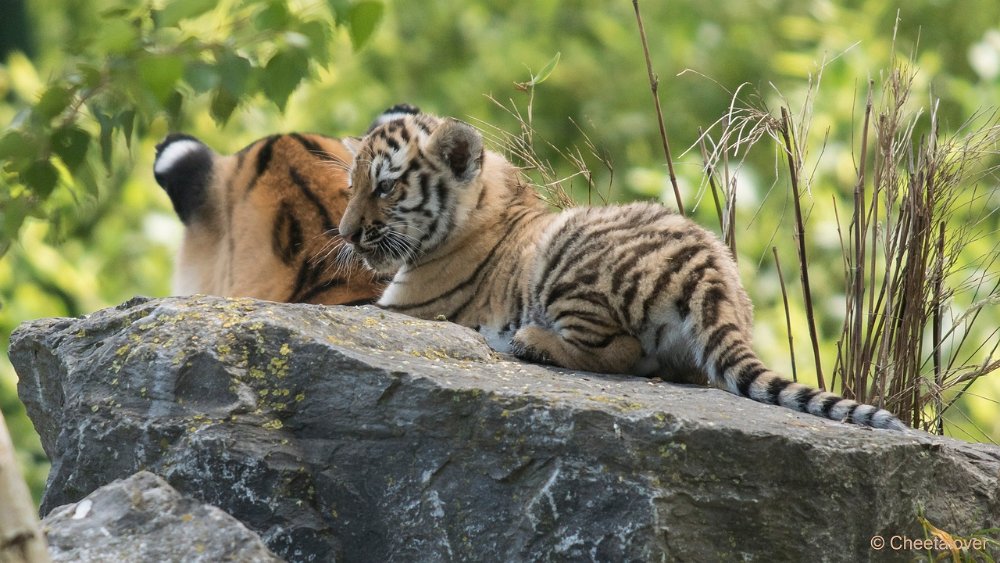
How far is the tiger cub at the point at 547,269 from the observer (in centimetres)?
434

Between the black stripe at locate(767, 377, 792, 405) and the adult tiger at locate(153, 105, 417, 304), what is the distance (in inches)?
89.9

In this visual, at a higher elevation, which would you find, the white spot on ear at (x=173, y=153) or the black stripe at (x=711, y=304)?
the white spot on ear at (x=173, y=153)

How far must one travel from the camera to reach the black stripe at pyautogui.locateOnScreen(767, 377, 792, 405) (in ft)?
13.1

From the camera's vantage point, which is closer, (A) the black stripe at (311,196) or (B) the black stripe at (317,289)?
(B) the black stripe at (317,289)


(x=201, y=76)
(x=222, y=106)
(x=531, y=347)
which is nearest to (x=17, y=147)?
(x=201, y=76)

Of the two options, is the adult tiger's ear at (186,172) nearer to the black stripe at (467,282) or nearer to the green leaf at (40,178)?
the black stripe at (467,282)

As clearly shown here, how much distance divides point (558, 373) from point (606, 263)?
597 millimetres

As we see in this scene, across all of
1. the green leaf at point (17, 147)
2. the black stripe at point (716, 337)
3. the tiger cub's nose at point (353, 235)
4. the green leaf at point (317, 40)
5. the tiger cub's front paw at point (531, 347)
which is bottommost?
the tiger cub's front paw at point (531, 347)

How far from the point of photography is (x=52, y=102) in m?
2.40

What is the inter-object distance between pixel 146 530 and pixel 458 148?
2.84 metres

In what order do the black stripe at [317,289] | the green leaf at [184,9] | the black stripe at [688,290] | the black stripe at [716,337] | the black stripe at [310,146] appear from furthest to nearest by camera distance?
the black stripe at [310,146] → the black stripe at [317,289] → the black stripe at [688,290] → the black stripe at [716,337] → the green leaf at [184,9]

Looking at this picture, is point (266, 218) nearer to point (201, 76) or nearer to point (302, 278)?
point (302, 278)

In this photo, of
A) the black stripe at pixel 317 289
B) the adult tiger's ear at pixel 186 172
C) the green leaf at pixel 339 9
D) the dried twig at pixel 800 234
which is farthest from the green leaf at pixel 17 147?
the adult tiger's ear at pixel 186 172

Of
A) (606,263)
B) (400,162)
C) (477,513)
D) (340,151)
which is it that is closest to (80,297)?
(340,151)
